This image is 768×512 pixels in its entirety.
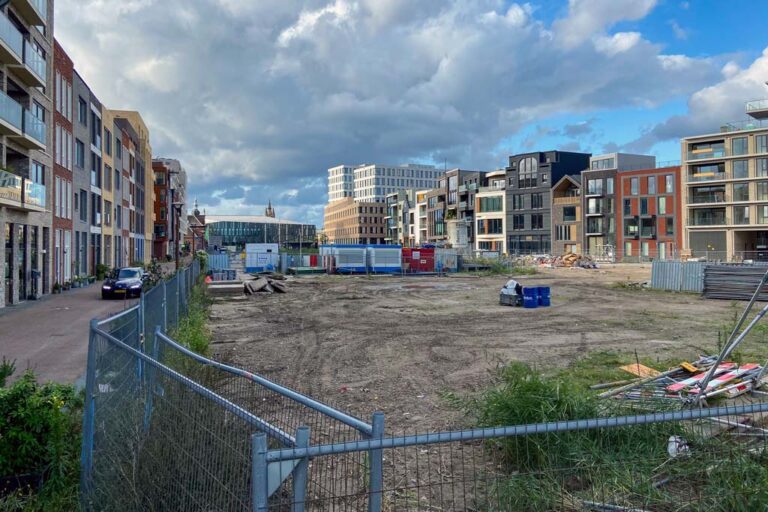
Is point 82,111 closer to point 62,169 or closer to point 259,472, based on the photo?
point 62,169

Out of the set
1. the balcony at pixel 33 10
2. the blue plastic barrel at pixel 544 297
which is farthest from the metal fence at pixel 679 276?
the balcony at pixel 33 10

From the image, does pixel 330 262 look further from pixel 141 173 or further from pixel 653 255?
pixel 653 255

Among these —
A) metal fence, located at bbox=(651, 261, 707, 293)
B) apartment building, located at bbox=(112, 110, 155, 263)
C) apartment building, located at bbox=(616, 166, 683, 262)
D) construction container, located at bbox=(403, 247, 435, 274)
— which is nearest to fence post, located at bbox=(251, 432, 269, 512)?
metal fence, located at bbox=(651, 261, 707, 293)

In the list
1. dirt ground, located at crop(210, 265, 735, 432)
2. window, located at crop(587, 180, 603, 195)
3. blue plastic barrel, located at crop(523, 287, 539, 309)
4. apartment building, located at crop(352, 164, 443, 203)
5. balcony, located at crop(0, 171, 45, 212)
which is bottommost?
dirt ground, located at crop(210, 265, 735, 432)

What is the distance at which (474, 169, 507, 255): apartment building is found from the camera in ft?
336

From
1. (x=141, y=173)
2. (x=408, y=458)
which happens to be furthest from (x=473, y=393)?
(x=141, y=173)

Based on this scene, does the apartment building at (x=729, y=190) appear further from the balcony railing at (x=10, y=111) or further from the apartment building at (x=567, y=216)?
the balcony railing at (x=10, y=111)

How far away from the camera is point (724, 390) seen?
8.92 metres

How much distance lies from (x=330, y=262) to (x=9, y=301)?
33.3 m

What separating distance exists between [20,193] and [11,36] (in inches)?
258

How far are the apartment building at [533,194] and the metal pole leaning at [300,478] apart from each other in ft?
320

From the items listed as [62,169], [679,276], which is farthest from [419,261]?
[62,169]

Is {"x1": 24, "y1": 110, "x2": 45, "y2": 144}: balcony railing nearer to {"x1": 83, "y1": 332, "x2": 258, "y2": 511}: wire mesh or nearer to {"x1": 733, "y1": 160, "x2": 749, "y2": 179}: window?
{"x1": 83, "y1": 332, "x2": 258, "y2": 511}: wire mesh

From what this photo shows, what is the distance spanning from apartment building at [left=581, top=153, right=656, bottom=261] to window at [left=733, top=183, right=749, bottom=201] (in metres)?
16.9
